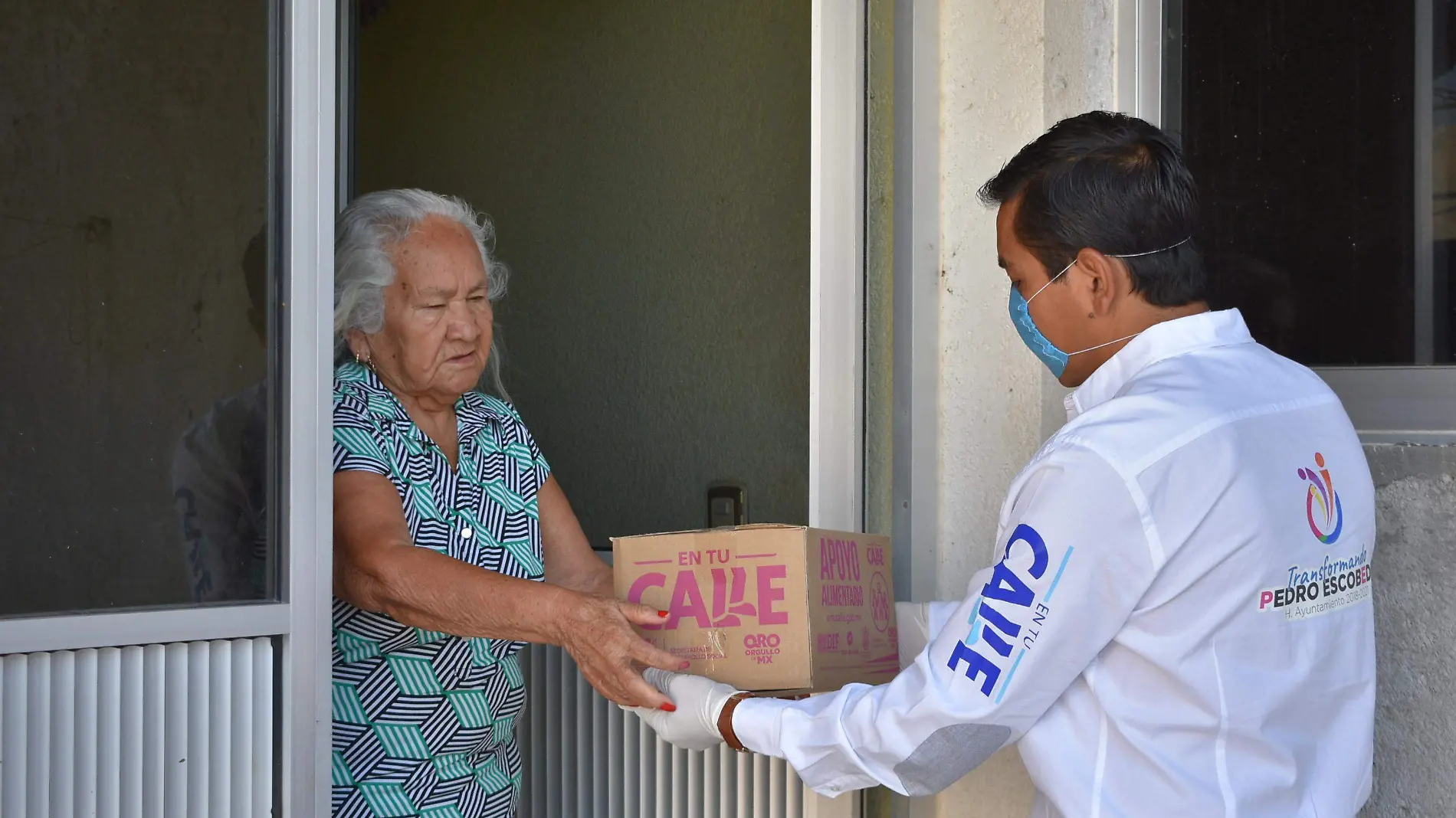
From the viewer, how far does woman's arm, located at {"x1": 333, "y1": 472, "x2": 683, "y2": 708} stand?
1890 mm

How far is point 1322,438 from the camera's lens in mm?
1638

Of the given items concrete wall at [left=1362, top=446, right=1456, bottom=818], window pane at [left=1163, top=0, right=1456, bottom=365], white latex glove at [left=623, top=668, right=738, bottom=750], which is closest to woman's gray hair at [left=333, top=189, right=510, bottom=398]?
white latex glove at [left=623, top=668, right=738, bottom=750]

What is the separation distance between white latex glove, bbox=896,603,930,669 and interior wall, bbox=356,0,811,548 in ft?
2.53

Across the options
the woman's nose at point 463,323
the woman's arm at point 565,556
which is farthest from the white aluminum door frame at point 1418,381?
the woman's nose at point 463,323

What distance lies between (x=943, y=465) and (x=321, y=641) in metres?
1.20

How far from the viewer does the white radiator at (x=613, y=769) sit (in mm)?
2584

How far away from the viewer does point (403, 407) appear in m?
2.23

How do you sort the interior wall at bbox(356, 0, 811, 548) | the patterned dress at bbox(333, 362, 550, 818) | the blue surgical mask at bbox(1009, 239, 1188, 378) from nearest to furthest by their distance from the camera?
the blue surgical mask at bbox(1009, 239, 1188, 378) → the patterned dress at bbox(333, 362, 550, 818) → the interior wall at bbox(356, 0, 811, 548)

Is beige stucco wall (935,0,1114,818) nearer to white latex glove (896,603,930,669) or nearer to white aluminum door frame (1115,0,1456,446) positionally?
white latex glove (896,603,930,669)

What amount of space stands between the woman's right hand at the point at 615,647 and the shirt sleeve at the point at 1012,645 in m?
0.24

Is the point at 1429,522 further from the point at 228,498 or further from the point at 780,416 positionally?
the point at 228,498

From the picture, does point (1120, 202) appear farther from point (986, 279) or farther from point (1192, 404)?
point (986, 279)

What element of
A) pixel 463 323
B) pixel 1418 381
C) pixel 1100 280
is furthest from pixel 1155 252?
pixel 463 323

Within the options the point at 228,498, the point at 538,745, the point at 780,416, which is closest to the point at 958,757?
the point at 228,498
